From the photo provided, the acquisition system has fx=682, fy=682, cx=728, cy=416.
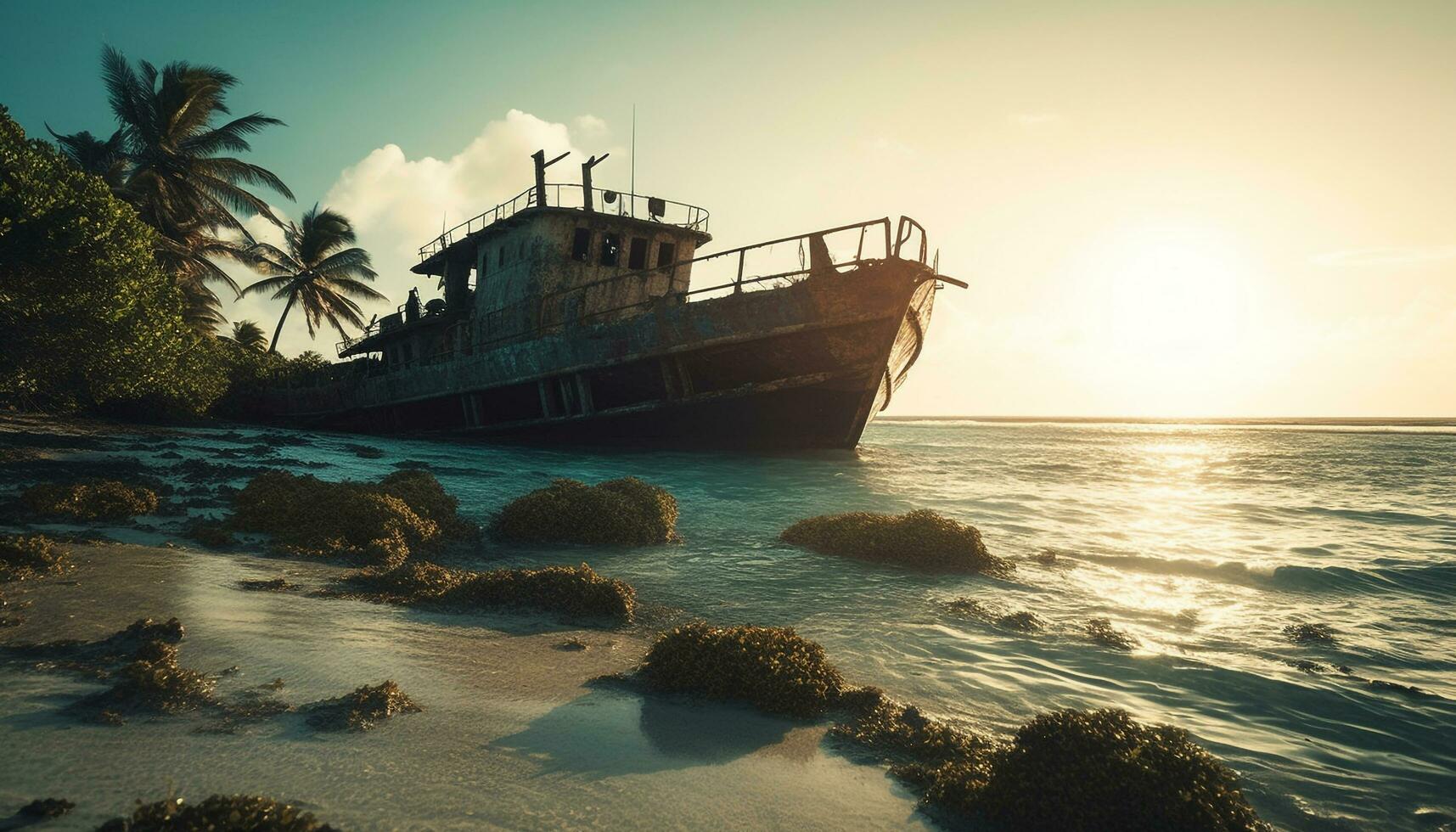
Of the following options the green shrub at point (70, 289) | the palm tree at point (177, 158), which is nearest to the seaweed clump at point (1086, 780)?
the green shrub at point (70, 289)

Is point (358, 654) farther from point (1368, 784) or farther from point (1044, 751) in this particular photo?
point (1368, 784)

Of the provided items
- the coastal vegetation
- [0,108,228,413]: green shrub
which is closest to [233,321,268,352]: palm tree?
the coastal vegetation

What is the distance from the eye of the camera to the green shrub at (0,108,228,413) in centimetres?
1050

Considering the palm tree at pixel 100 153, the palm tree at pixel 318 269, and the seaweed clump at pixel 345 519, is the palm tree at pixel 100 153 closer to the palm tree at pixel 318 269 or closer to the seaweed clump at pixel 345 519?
the palm tree at pixel 318 269

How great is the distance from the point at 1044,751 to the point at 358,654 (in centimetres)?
376

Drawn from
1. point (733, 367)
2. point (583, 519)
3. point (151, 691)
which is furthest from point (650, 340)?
point (151, 691)

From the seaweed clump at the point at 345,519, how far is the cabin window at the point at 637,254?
1265 centimetres

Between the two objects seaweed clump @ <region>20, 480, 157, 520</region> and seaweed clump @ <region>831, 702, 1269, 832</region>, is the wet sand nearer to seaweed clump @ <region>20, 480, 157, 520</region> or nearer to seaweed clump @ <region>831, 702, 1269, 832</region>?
seaweed clump @ <region>831, 702, 1269, 832</region>

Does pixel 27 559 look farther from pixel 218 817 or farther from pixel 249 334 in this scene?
pixel 249 334

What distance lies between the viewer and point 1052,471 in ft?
76.5

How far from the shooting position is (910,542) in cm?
810

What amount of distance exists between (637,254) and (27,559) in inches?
654

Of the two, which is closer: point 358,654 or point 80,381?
point 358,654

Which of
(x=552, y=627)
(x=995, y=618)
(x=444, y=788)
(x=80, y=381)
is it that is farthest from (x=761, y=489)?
(x=80, y=381)
